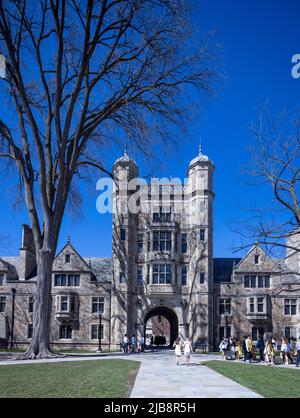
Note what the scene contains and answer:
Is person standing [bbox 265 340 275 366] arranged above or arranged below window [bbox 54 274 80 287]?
below

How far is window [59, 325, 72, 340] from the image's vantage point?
46.1 metres

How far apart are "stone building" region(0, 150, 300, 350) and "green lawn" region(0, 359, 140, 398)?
26949 millimetres

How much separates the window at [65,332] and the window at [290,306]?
725 inches

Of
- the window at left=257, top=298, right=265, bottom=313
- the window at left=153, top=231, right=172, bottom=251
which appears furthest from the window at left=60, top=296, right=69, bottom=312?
the window at left=257, top=298, right=265, bottom=313

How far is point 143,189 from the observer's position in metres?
48.5

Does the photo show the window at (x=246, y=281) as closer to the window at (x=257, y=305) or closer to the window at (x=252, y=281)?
the window at (x=252, y=281)

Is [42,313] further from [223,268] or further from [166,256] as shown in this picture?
[223,268]

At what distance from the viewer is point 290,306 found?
45750 millimetres

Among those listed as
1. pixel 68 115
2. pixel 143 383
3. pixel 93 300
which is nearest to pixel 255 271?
pixel 93 300

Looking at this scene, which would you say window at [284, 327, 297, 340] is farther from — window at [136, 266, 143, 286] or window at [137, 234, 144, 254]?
window at [137, 234, 144, 254]

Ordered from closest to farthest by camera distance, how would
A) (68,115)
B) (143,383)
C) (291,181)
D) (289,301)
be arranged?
(143,383)
(291,181)
(68,115)
(289,301)

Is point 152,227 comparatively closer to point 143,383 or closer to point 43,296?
point 43,296

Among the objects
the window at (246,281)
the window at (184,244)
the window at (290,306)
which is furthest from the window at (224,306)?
the window at (184,244)

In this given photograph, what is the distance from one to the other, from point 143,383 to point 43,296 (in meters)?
12.1
